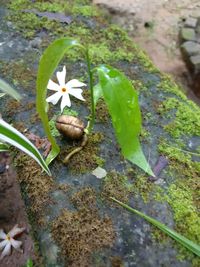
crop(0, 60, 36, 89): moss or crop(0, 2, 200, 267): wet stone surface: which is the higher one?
crop(0, 60, 36, 89): moss

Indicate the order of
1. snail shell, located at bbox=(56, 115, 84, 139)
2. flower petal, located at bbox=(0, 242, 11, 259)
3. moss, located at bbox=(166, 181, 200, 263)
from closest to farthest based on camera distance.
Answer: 1. moss, located at bbox=(166, 181, 200, 263)
2. snail shell, located at bbox=(56, 115, 84, 139)
3. flower petal, located at bbox=(0, 242, 11, 259)

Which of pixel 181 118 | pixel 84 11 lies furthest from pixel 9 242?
pixel 84 11

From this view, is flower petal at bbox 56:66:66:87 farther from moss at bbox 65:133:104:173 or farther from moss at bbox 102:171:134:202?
moss at bbox 102:171:134:202

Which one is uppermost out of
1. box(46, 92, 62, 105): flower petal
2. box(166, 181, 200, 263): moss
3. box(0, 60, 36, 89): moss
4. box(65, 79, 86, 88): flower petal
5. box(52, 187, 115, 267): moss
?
box(65, 79, 86, 88): flower petal

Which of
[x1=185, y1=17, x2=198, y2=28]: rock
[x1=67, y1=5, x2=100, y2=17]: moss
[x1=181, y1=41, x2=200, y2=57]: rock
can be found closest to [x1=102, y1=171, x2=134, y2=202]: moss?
[x1=67, y1=5, x2=100, y2=17]: moss

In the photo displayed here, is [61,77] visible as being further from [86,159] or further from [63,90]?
[86,159]

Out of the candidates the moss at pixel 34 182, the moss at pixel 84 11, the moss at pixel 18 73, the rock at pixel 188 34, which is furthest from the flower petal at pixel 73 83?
the rock at pixel 188 34
